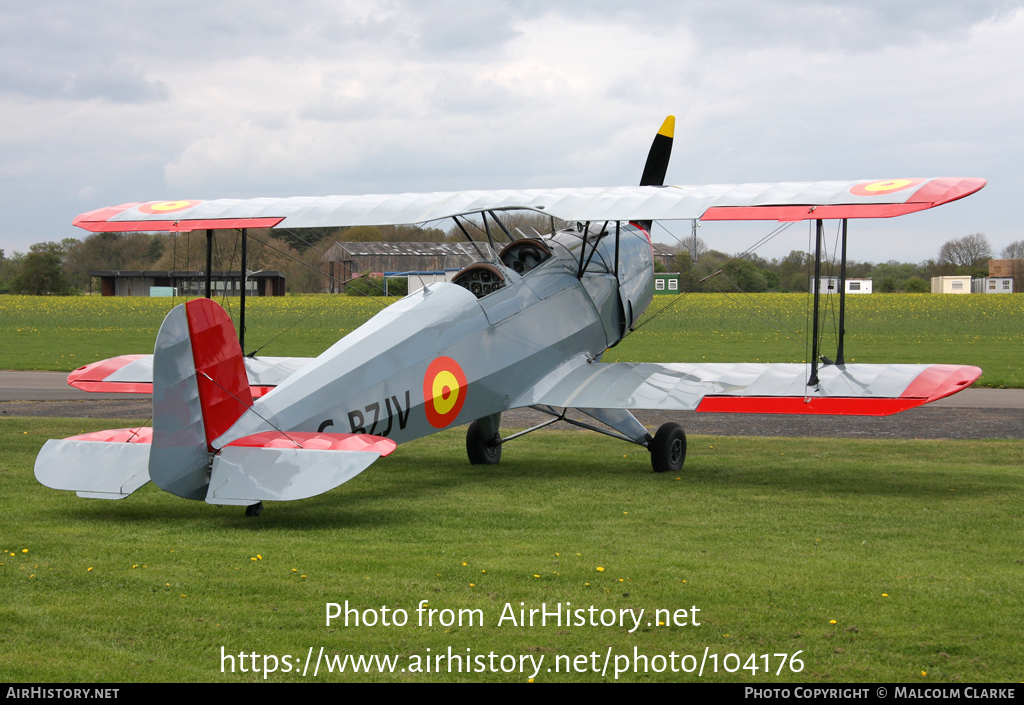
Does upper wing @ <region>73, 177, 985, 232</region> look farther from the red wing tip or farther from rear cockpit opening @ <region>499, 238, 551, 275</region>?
the red wing tip

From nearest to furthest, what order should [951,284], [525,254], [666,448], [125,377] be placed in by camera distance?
[666,448]
[125,377]
[525,254]
[951,284]

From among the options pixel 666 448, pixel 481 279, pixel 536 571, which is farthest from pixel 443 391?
pixel 536 571

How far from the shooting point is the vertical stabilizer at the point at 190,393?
22.2 feet

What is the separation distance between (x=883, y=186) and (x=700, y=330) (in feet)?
99.6

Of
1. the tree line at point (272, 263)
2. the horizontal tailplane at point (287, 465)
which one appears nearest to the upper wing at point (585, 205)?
the horizontal tailplane at point (287, 465)

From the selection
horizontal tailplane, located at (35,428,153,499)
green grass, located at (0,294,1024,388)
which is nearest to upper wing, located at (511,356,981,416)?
horizontal tailplane, located at (35,428,153,499)

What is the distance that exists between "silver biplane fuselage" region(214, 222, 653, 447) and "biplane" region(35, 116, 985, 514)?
0.02 meters

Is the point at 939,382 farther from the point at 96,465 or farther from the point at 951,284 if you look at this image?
the point at 951,284

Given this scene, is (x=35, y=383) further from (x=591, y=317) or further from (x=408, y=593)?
(x=408, y=593)

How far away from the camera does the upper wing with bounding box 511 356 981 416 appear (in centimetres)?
924

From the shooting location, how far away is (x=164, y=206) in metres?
11.3

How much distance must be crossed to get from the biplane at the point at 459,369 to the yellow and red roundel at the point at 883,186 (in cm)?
2

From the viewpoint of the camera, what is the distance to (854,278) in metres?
79.6
